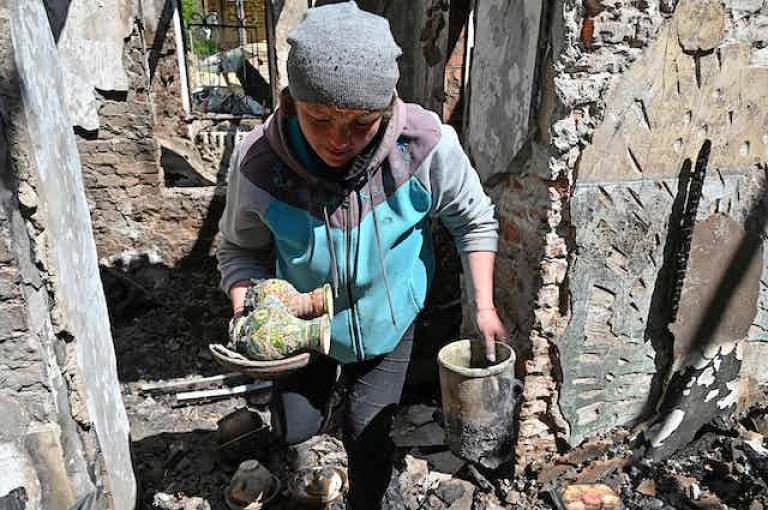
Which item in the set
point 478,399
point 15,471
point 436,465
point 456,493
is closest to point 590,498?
point 456,493

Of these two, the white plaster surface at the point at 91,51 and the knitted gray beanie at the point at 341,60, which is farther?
the white plaster surface at the point at 91,51

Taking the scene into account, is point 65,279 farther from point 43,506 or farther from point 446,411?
point 446,411

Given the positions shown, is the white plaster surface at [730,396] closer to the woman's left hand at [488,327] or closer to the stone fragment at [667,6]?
the woman's left hand at [488,327]

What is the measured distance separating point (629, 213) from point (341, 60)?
4.56 feet

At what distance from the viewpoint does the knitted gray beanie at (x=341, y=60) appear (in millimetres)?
1286

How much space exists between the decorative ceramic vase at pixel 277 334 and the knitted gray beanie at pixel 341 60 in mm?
553

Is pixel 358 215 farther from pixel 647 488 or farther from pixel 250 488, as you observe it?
pixel 647 488

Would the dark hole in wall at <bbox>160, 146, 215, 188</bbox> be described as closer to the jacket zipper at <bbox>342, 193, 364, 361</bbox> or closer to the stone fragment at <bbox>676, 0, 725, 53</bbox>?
the jacket zipper at <bbox>342, 193, 364, 361</bbox>

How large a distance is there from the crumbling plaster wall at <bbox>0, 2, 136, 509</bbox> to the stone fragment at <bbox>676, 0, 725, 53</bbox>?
1.99 meters

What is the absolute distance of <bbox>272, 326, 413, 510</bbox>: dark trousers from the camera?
190 cm

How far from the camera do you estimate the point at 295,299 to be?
1597 millimetres

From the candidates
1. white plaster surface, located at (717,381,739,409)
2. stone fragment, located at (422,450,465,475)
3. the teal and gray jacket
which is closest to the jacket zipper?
the teal and gray jacket

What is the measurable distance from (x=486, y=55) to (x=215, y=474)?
2231 millimetres

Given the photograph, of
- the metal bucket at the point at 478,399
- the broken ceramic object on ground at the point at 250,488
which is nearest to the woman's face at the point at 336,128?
the metal bucket at the point at 478,399
